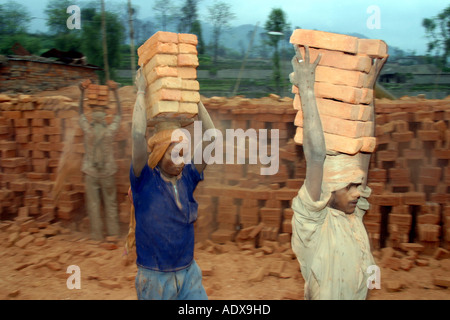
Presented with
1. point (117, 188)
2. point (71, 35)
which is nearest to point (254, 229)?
point (117, 188)

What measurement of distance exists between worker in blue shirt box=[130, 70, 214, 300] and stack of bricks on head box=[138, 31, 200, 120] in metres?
0.11

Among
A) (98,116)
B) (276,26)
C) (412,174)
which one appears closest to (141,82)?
(98,116)

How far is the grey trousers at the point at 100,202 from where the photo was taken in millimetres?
7098

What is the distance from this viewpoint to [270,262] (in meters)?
6.50

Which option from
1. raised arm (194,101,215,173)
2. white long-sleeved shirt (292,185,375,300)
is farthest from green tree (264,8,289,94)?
white long-sleeved shirt (292,185,375,300)

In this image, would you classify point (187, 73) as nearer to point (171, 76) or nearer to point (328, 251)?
point (171, 76)

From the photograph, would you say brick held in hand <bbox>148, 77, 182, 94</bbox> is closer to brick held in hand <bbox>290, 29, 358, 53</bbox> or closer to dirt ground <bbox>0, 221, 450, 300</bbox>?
brick held in hand <bbox>290, 29, 358, 53</bbox>

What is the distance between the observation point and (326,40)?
8.39ft

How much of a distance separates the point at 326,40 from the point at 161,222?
1.64m

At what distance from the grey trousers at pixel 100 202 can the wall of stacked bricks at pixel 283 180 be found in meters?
0.32

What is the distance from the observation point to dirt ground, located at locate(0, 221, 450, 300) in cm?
559

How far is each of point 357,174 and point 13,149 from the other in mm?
7965

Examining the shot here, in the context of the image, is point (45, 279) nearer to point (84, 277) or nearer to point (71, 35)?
point (84, 277)

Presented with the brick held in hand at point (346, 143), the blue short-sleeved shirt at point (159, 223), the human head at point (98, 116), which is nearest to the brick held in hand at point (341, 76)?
the brick held in hand at point (346, 143)
